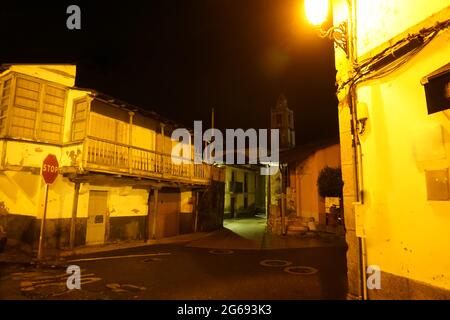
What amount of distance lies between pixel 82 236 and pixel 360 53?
1384 cm

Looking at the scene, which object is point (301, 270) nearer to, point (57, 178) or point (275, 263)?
point (275, 263)

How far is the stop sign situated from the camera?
9625mm

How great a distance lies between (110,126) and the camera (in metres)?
15.8

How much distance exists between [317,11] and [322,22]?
267 mm

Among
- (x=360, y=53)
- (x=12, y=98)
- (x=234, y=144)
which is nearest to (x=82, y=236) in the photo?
(x=12, y=98)

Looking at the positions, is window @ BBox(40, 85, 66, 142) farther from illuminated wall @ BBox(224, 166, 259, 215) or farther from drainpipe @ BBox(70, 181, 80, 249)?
illuminated wall @ BBox(224, 166, 259, 215)

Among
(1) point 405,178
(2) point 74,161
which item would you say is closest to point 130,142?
(2) point 74,161

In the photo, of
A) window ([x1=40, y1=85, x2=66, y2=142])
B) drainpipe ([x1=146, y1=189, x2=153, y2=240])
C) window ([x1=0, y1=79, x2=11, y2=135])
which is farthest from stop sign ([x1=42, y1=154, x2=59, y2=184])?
drainpipe ([x1=146, y1=189, x2=153, y2=240])

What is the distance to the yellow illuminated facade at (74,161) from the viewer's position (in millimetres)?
12719

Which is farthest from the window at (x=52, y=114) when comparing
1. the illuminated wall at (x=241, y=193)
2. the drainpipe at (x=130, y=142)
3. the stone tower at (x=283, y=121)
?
the stone tower at (x=283, y=121)

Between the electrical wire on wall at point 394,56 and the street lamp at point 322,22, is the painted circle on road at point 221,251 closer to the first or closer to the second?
the electrical wire on wall at point 394,56

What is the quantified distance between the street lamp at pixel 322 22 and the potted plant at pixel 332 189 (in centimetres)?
1316
